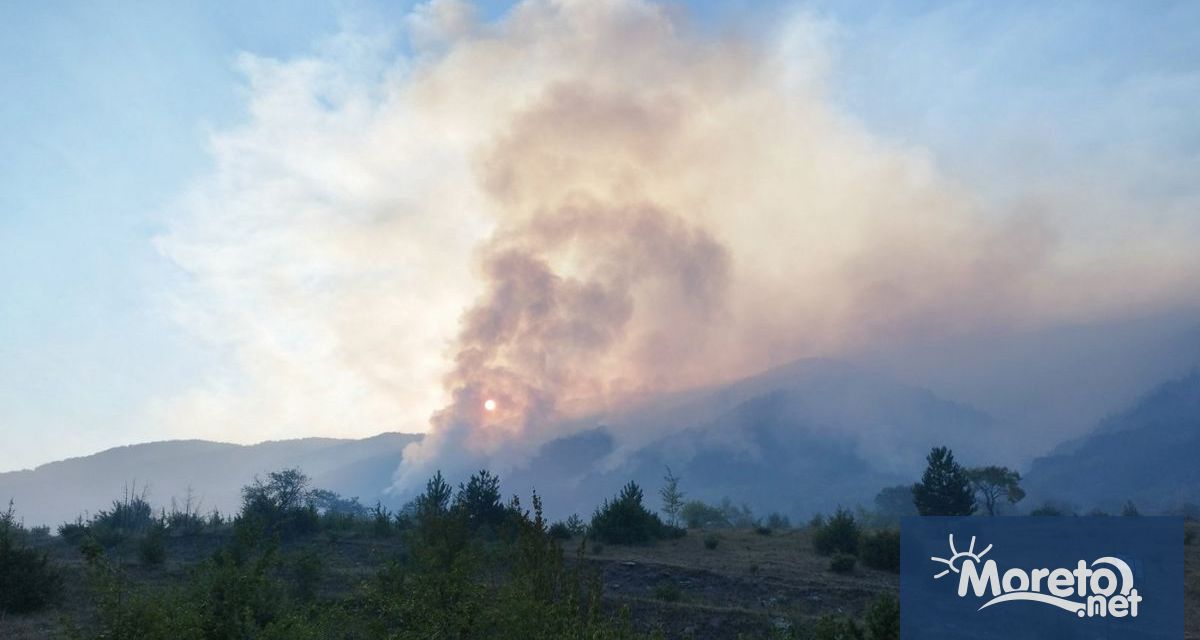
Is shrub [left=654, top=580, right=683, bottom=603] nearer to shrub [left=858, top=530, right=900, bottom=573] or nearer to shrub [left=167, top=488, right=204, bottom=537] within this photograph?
shrub [left=858, top=530, right=900, bottom=573]

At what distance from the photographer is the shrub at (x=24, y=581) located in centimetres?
1541

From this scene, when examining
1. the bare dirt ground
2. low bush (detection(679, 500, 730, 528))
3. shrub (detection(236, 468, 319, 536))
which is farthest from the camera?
low bush (detection(679, 500, 730, 528))

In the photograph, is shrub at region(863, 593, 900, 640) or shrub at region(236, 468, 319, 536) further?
shrub at region(236, 468, 319, 536)

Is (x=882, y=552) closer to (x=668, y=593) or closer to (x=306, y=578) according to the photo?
(x=668, y=593)

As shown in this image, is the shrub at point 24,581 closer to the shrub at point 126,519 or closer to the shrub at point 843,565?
the shrub at point 126,519

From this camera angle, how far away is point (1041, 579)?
1005cm

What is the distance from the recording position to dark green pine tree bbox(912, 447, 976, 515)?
35344mm

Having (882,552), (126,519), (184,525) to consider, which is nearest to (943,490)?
(882,552)

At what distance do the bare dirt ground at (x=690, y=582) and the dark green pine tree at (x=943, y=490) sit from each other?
8.99m

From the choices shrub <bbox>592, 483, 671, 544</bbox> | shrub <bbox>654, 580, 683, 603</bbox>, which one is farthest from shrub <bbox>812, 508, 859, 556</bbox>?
shrub <bbox>654, 580, 683, 603</bbox>

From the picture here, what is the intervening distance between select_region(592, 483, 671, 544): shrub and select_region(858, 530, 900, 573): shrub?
28.6ft

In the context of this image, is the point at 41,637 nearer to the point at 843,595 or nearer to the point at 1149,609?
the point at 843,595

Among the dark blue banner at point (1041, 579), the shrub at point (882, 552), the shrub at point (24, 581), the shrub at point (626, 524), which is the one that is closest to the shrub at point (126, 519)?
the shrub at point (24, 581)

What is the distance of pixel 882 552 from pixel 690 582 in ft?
29.2
